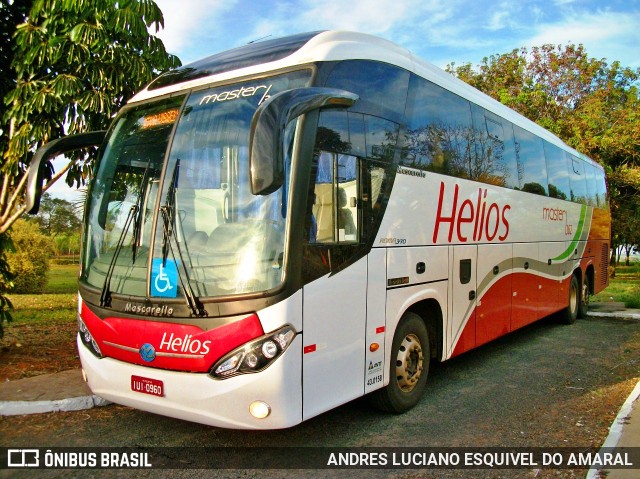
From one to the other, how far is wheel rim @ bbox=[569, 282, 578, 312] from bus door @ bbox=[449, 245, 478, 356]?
18.3 ft

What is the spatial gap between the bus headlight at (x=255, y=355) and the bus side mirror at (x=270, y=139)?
1110 mm

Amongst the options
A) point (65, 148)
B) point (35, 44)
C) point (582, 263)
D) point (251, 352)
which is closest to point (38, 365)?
point (65, 148)

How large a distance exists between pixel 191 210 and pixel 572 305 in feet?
32.1

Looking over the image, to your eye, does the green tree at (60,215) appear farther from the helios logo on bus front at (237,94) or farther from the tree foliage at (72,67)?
the helios logo on bus front at (237,94)

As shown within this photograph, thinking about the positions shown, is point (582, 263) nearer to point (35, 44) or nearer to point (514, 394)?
point (514, 394)

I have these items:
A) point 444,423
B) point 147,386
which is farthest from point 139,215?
point 444,423

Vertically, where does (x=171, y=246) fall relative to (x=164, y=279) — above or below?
above

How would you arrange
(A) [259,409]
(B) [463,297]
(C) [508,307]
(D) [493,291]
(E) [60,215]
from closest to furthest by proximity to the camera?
(A) [259,409] → (B) [463,297] → (D) [493,291] → (C) [508,307] → (E) [60,215]

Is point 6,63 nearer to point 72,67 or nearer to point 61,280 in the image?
point 72,67

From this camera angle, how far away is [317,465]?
167 inches

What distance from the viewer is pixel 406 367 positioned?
17.7ft

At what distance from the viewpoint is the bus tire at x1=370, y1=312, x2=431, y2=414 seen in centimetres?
519

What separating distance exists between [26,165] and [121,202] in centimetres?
330

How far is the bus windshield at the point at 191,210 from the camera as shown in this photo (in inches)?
155
